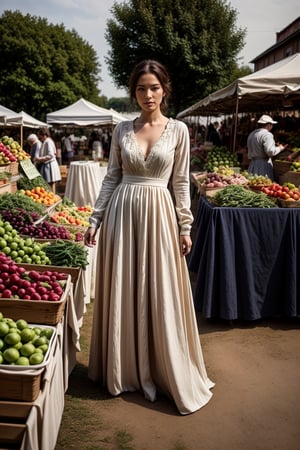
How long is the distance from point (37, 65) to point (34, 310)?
35938 millimetres

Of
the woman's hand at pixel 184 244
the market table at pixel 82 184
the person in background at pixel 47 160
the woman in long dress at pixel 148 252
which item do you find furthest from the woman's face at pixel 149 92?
the person in background at pixel 47 160

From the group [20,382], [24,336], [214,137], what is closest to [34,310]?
[24,336]

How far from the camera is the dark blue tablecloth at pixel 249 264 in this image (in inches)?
183

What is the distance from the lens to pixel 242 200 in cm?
482

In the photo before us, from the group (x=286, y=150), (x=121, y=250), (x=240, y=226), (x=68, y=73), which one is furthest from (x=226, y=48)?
(x=121, y=250)

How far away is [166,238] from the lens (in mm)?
3061

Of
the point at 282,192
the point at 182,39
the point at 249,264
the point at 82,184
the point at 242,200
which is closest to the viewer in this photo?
the point at 249,264

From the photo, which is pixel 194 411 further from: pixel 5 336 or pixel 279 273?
pixel 279 273

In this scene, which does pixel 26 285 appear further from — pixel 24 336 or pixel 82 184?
pixel 82 184

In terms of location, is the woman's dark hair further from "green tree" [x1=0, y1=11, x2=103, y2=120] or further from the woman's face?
"green tree" [x1=0, y1=11, x2=103, y2=120]

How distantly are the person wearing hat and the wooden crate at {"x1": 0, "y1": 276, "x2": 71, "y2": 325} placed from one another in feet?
19.8

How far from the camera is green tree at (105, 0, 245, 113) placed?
26391 mm

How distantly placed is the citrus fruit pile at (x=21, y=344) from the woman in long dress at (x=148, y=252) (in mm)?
668

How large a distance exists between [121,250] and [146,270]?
23cm
